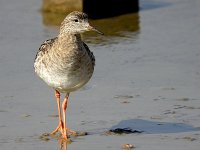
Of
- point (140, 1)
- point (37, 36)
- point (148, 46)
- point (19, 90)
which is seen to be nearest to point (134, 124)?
point (19, 90)

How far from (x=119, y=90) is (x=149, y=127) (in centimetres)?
181

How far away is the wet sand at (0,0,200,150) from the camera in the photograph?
9.66 m

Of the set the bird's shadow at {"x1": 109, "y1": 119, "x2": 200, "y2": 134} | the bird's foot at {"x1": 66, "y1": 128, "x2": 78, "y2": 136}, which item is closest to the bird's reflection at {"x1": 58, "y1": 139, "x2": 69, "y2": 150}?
the bird's foot at {"x1": 66, "y1": 128, "x2": 78, "y2": 136}

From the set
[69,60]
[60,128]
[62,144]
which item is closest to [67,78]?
[69,60]

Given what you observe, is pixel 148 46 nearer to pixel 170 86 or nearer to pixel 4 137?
pixel 170 86

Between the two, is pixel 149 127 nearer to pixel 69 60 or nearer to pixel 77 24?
pixel 69 60

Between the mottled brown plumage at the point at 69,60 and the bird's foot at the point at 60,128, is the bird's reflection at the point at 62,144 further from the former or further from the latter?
the bird's foot at the point at 60,128

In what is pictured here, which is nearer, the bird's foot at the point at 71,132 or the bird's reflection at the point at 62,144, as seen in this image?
the bird's reflection at the point at 62,144

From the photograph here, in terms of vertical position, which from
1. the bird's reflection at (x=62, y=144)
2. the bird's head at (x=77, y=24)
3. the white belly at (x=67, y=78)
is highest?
the bird's head at (x=77, y=24)

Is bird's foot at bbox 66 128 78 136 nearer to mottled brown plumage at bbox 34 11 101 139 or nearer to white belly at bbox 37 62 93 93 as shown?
mottled brown plumage at bbox 34 11 101 139

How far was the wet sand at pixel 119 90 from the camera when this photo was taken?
9.66 m

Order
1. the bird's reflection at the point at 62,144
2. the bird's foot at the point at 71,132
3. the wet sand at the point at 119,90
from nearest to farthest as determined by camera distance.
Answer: the bird's reflection at the point at 62,144, the wet sand at the point at 119,90, the bird's foot at the point at 71,132

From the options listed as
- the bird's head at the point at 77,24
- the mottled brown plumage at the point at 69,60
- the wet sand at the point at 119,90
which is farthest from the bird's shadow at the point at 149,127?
the bird's head at the point at 77,24

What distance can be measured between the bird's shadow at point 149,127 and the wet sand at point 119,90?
14 mm
